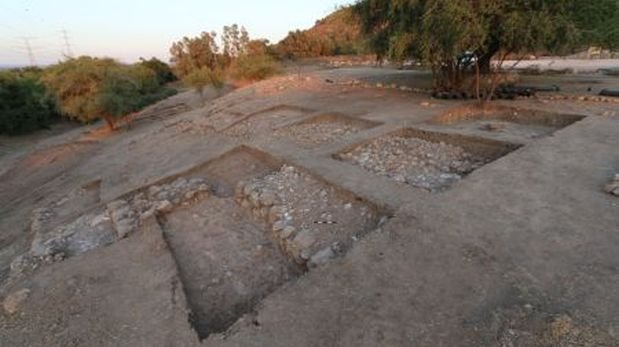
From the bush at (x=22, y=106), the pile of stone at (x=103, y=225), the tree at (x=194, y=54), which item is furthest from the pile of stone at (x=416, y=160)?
the tree at (x=194, y=54)

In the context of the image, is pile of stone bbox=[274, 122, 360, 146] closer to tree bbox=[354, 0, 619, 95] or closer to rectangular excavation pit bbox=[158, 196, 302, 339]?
tree bbox=[354, 0, 619, 95]

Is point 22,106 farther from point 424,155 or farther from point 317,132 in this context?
point 424,155

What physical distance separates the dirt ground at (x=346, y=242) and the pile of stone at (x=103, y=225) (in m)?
0.04

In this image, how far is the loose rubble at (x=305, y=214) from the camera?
5.03 metres

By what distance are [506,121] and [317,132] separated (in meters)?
4.85

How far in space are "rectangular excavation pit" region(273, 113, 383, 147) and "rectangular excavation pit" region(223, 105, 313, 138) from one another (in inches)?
28.1

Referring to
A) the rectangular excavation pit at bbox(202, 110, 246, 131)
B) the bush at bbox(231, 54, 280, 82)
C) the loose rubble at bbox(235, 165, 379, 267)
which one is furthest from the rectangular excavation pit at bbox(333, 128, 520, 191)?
the bush at bbox(231, 54, 280, 82)

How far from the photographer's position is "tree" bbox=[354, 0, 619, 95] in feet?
33.9

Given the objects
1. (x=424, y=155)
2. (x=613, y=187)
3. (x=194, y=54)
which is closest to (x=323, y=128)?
(x=424, y=155)

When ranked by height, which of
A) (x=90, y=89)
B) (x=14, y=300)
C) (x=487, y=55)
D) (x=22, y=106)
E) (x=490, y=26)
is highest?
(x=490, y=26)

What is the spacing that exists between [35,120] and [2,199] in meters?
16.7

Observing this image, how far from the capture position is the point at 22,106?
2523 centimetres

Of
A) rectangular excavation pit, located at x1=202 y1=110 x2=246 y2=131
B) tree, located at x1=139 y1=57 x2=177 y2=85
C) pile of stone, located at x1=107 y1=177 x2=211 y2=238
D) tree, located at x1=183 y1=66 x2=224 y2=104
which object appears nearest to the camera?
pile of stone, located at x1=107 y1=177 x2=211 y2=238

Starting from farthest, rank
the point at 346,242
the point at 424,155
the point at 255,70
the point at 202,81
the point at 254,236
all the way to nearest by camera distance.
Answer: the point at 255,70
the point at 202,81
the point at 424,155
the point at 254,236
the point at 346,242
